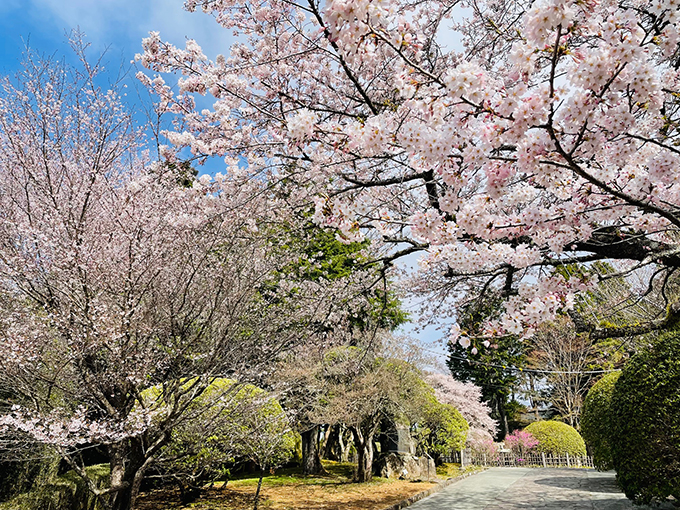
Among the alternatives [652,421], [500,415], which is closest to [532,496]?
[652,421]

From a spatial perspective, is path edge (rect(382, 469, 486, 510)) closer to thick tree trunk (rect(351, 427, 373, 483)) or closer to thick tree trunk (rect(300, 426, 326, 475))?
thick tree trunk (rect(351, 427, 373, 483))

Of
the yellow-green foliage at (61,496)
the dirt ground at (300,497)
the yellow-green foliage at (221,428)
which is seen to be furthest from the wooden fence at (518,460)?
the yellow-green foliage at (61,496)

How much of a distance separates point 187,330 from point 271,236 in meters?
1.57

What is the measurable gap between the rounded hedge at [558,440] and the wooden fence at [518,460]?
8.2 inches

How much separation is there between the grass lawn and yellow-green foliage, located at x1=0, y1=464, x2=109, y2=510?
39.6 inches

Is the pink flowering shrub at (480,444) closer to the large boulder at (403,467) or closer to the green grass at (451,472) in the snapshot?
the green grass at (451,472)

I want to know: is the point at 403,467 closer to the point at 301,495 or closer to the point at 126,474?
the point at 301,495

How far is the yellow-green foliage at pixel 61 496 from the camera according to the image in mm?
6637

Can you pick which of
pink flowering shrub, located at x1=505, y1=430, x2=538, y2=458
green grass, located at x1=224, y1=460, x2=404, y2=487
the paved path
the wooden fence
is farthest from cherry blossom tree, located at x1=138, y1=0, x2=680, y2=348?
pink flowering shrub, located at x1=505, y1=430, x2=538, y2=458

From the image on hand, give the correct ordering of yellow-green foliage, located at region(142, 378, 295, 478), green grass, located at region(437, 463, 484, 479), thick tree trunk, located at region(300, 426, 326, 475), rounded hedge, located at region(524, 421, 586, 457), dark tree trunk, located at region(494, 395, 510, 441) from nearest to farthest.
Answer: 1. yellow-green foliage, located at region(142, 378, 295, 478)
2. thick tree trunk, located at region(300, 426, 326, 475)
3. green grass, located at region(437, 463, 484, 479)
4. rounded hedge, located at region(524, 421, 586, 457)
5. dark tree trunk, located at region(494, 395, 510, 441)

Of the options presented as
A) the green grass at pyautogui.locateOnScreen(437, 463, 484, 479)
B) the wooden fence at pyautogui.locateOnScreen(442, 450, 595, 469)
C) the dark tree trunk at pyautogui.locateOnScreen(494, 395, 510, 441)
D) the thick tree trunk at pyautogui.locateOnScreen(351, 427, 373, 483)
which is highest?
the dark tree trunk at pyautogui.locateOnScreen(494, 395, 510, 441)

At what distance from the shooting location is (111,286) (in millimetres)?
4484

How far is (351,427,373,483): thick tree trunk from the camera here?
11.0 meters

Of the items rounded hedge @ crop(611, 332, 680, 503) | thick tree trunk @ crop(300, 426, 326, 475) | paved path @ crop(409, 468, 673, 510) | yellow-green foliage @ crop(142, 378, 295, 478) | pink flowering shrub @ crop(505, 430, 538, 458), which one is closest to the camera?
yellow-green foliage @ crop(142, 378, 295, 478)
